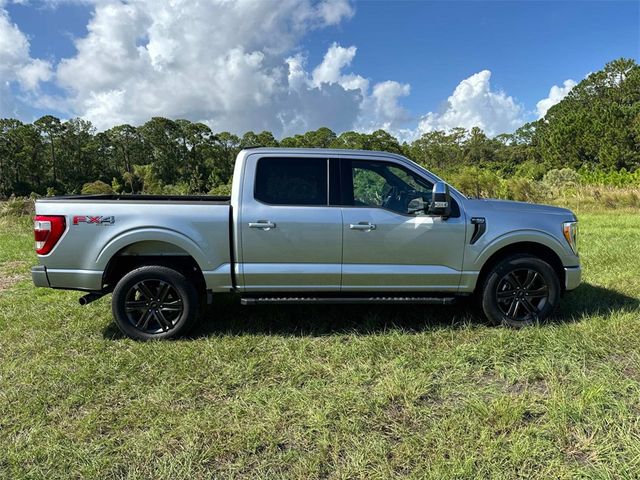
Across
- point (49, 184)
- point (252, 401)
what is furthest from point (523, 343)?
point (49, 184)

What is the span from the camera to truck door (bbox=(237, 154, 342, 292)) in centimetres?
405

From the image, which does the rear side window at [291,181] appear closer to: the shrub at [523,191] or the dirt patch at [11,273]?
the dirt patch at [11,273]

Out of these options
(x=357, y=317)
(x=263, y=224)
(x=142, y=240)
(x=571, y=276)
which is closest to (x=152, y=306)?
(x=142, y=240)

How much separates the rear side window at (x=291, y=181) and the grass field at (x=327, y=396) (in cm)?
136

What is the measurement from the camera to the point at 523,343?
3.87 m

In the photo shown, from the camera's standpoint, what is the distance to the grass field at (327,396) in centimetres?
245

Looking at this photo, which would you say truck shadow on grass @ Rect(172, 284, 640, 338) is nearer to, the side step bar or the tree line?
the side step bar

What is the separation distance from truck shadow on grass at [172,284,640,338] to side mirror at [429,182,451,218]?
1.24 m

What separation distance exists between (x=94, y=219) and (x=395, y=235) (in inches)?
111

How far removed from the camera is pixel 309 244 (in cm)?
409

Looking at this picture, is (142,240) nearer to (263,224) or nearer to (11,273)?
(263,224)

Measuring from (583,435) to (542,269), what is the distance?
6.46 feet

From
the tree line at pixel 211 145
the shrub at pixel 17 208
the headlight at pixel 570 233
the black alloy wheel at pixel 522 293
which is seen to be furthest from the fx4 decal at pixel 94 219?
the tree line at pixel 211 145

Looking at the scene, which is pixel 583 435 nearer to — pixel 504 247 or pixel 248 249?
pixel 504 247
